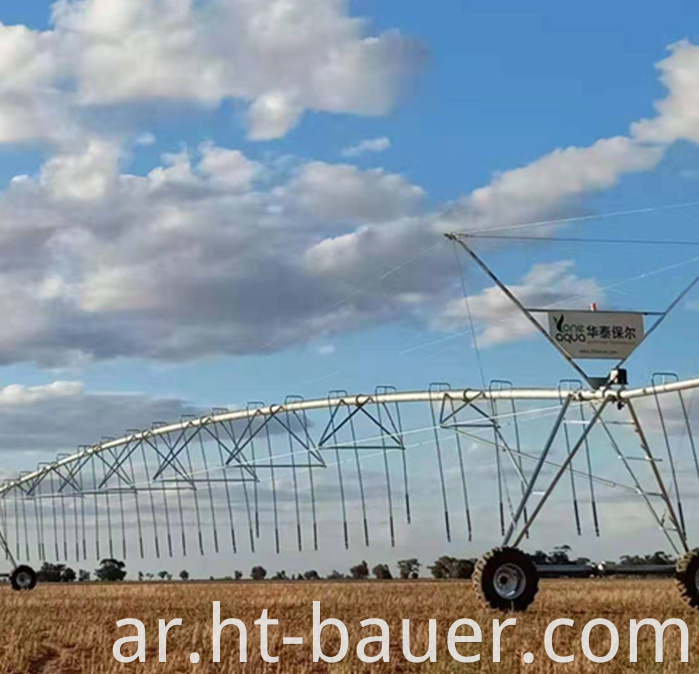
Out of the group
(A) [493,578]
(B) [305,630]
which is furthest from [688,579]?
(B) [305,630]

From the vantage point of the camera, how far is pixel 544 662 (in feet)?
82.0

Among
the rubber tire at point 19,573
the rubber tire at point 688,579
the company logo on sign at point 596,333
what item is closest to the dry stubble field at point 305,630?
the rubber tire at point 688,579

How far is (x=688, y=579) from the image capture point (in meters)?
35.6

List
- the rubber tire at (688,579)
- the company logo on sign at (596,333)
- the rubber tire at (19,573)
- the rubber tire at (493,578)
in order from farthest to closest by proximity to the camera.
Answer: the rubber tire at (19,573)
the company logo on sign at (596,333)
the rubber tire at (688,579)
the rubber tire at (493,578)

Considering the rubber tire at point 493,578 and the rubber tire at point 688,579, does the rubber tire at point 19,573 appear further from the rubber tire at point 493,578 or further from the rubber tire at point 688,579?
the rubber tire at point 688,579

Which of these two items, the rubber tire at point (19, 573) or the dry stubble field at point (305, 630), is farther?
the rubber tire at point (19, 573)

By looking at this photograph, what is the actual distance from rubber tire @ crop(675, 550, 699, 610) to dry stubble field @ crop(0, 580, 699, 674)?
0.46 metres

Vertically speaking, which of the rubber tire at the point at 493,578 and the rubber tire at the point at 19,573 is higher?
the rubber tire at the point at 19,573

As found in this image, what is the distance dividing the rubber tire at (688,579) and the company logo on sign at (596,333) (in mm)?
5627

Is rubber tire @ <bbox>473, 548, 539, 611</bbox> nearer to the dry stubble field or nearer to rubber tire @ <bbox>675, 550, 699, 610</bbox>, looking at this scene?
the dry stubble field

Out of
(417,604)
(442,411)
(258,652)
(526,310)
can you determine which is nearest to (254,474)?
(442,411)

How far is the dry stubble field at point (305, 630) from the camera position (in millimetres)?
25438

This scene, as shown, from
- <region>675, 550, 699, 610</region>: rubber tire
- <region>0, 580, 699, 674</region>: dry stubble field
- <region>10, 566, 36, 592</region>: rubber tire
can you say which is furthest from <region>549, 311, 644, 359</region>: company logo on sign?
<region>10, 566, 36, 592</region>: rubber tire

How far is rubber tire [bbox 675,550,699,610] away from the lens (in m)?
35.6
